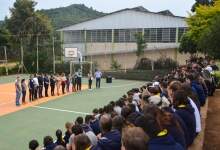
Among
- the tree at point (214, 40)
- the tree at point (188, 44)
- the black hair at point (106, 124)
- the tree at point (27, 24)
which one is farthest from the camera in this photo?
the tree at point (27, 24)

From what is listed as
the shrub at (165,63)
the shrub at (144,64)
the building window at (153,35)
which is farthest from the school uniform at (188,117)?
the building window at (153,35)

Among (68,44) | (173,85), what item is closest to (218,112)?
(173,85)

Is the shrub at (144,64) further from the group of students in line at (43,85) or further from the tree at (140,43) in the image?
the group of students in line at (43,85)

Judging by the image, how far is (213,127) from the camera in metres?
11.8

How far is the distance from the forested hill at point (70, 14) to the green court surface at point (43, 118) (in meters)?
86.4

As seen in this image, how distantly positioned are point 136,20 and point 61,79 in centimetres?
2747

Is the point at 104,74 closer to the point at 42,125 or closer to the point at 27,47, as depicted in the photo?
the point at 27,47

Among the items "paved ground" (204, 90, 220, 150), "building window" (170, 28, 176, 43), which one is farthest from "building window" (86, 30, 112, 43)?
"paved ground" (204, 90, 220, 150)

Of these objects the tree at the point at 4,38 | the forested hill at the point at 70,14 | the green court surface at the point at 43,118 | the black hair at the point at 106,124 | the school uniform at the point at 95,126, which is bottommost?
the green court surface at the point at 43,118

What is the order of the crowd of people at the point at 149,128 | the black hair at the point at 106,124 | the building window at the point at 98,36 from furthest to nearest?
the building window at the point at 98,36
the black hair at the point at 106,124
the crowd of people at the point at 149,128

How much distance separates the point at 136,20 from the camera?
191ft

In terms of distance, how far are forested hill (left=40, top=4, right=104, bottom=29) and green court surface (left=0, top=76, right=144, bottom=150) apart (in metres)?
86.4

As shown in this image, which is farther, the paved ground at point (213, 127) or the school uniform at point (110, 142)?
the paved ground at point (213, 127)

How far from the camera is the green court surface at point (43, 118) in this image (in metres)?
17.1
